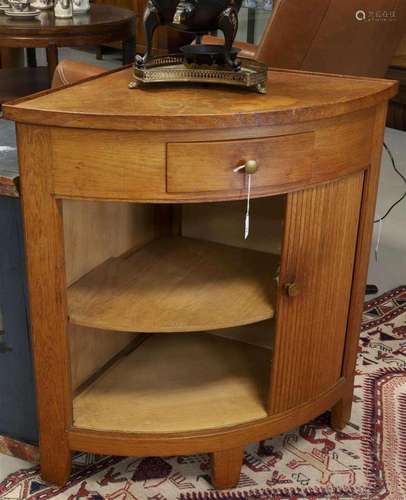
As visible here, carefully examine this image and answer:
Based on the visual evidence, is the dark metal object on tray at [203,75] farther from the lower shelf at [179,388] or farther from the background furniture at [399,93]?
the background furniture at [399,93]

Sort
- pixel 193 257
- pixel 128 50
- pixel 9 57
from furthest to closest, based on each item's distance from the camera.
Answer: pixel 9 57, pixel 128 50, pixel 193 257

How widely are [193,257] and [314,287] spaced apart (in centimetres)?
35

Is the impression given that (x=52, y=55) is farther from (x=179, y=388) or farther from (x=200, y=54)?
(x=179, y=388)

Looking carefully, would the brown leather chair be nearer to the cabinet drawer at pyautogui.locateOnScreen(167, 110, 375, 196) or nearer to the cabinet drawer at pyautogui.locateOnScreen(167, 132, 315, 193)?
the cabinet drawer at pyautogui.locateOnScreen(167, 110, 375, 196)

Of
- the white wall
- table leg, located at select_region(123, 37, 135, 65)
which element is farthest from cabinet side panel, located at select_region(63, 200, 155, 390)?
table leg, located at select_region(123, 37, 135, 65)

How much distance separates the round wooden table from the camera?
10.1 ft

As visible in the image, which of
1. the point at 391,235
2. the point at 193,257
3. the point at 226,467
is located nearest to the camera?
the point at 226,467

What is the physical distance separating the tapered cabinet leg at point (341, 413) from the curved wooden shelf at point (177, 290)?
0.37 meters

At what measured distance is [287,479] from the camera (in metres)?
1.68

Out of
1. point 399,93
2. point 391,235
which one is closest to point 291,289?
point 391,235

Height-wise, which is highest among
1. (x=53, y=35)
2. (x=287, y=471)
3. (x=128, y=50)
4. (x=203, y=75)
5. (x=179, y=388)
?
(x=203, y=75)

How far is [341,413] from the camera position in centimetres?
183

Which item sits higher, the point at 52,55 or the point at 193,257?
the point at 52,55

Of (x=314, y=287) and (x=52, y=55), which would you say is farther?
(x=52, y=55)
